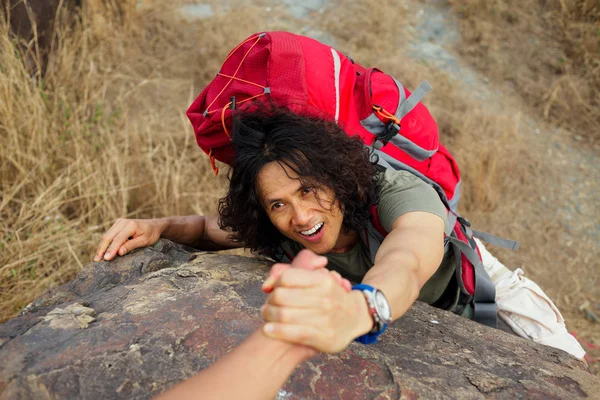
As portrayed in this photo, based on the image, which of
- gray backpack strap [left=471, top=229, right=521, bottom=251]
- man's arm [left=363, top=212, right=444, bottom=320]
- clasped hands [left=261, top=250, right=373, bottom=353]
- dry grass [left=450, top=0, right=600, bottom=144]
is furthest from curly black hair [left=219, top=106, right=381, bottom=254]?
dry grass [left=450, top=0, right=600, bottom=144]

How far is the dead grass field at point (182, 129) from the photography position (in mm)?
3521

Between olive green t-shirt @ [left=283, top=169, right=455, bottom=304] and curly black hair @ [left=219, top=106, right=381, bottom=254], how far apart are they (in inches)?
2.6

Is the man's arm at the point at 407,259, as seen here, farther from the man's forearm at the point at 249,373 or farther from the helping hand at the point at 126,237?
the helping hand at the point at 126,237

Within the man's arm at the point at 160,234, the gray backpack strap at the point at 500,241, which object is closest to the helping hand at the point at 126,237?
the man's arm at the point at 160,234

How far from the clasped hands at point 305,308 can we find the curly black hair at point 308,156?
0.91m

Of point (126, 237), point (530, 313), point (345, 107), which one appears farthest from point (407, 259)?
point (126, 237)

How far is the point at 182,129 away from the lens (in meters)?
4.72

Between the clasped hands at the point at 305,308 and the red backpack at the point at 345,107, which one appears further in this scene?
the red backpack at the point at 345,107

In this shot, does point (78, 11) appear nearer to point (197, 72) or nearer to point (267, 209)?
point (197, 72)

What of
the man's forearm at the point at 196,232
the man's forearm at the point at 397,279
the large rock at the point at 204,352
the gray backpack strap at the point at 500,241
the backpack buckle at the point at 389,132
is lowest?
the man's forearm at the point at 196,232

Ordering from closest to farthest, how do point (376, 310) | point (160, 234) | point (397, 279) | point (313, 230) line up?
point (376, 310) < point (397, 279) < point (313, 230) < point (160, 234)

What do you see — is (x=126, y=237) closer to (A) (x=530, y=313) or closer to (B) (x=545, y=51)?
(A) (x=530, y=313)

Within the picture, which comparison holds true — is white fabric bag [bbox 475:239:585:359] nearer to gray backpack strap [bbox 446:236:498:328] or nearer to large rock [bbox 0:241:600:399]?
gray backpack strap [bbox 446:236:498:328]

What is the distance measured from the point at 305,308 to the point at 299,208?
3.15ft
